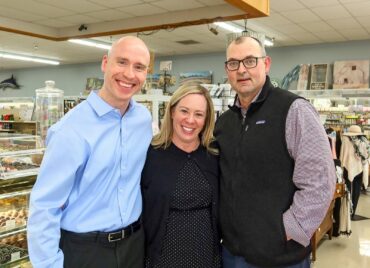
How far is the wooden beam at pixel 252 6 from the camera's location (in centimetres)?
544

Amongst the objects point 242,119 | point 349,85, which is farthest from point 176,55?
point 242,119

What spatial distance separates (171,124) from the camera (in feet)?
7.71

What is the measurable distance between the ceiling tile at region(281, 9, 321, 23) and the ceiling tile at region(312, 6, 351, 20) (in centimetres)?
15

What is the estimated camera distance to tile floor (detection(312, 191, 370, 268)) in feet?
16.6

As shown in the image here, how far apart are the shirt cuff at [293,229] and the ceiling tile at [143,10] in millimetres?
6379

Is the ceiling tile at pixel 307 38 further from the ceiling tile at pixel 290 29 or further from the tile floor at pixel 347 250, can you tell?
the tile floor at pixel 347 250

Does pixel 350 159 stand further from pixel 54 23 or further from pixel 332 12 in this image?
pixel 54 23

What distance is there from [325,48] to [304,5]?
15.0 feet

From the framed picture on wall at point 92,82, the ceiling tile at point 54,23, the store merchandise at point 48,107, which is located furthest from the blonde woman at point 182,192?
the framed picture on wall at point 92,82

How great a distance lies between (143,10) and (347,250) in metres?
5.71

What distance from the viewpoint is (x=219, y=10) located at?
23.3 feet

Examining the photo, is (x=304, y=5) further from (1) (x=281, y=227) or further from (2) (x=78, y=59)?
(2) (x=78, y=59)

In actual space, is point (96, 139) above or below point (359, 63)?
below

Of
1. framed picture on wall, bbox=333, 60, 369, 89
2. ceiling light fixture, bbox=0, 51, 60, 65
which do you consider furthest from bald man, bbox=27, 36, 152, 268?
ceiling light fixture, bbox=0, 51, 60, 65
